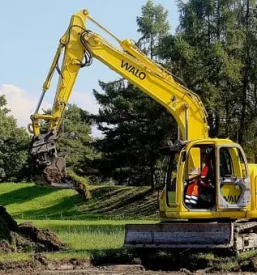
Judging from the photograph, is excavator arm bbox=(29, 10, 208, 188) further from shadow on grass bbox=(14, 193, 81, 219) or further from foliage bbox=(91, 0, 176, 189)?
shadow on grass bbox=(14, 193, 81, 219)

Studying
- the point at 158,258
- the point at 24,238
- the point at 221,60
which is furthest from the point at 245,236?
the point at 221,60

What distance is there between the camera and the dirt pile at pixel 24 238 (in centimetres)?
1560

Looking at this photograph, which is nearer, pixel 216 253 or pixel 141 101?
pixel 216 253

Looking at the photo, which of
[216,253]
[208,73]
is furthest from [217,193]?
[208,73]

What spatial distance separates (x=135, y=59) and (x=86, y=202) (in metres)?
26.5

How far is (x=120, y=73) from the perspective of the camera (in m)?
16.4

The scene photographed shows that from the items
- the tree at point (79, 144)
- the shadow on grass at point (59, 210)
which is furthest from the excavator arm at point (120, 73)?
the shadow on grass at point (59, 210)

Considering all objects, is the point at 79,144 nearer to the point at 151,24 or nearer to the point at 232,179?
the point at 151,24

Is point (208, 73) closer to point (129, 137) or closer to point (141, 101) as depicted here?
point (141, 101)

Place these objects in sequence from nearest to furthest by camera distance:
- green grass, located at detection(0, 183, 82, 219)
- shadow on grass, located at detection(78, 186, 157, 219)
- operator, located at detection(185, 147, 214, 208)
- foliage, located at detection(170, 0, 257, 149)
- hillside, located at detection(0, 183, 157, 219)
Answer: operator, located at detection(185, 147, 214, 208), foliage, located at detection(170, 0, 257, 149), shadow on grass, located at detection(78, 186, 157, 219), hillside, located at detection(0, 183, 157, 219), green grass, located at detection(0, 183, 82, 219)

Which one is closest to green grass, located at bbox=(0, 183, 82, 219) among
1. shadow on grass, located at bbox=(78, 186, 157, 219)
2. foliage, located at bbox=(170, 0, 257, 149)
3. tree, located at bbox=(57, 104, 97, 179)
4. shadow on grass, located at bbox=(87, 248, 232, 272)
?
shadow on grass, located at bbox=(78, 186, 157, 219)

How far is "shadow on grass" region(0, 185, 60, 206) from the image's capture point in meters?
43.6

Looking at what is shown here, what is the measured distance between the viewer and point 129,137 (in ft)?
142

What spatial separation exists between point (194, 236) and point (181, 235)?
28 centimetres
